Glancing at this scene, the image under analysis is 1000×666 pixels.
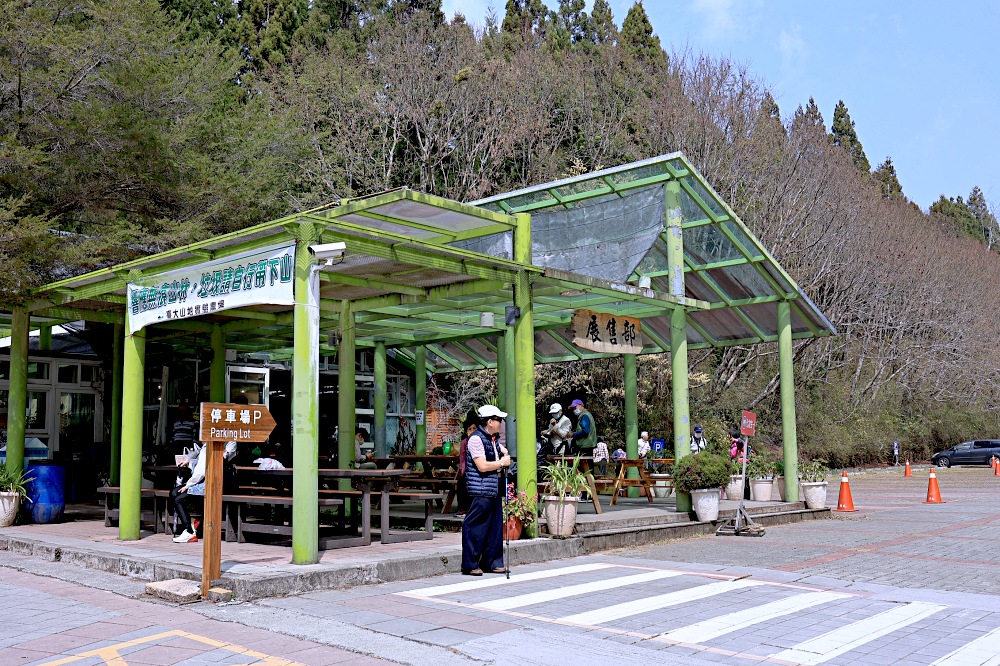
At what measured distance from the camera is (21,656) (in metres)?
6.02

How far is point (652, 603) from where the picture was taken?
798 centimetres

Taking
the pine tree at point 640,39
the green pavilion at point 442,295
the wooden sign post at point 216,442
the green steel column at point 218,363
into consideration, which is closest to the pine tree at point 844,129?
the pine tree at point 640,39

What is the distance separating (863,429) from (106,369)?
92.9 feet

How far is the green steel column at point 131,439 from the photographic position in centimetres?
1107

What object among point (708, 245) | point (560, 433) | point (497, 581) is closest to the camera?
point (497, 581)

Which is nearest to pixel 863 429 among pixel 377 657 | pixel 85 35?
pixel 85 35

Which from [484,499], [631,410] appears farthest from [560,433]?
[484,499]

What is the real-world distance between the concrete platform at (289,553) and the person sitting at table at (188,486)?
24 cm

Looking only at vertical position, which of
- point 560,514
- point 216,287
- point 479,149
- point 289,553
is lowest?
point 289,553

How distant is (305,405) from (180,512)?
318 centimetres

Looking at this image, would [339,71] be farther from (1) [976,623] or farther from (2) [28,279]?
(1) [976,623]

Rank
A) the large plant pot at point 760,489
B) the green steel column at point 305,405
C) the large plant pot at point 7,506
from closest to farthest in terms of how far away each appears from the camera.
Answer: the green steel column at point 305,405
the large plant pot at point 7,506
the large plant pot at point 760,489

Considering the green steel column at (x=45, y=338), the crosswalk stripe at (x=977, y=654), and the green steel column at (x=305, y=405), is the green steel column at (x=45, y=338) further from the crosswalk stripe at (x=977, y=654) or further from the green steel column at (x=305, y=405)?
the crosswalk stripe at (x=977, y=654)

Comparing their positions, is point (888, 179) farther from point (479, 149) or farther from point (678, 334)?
point (678, 334)
